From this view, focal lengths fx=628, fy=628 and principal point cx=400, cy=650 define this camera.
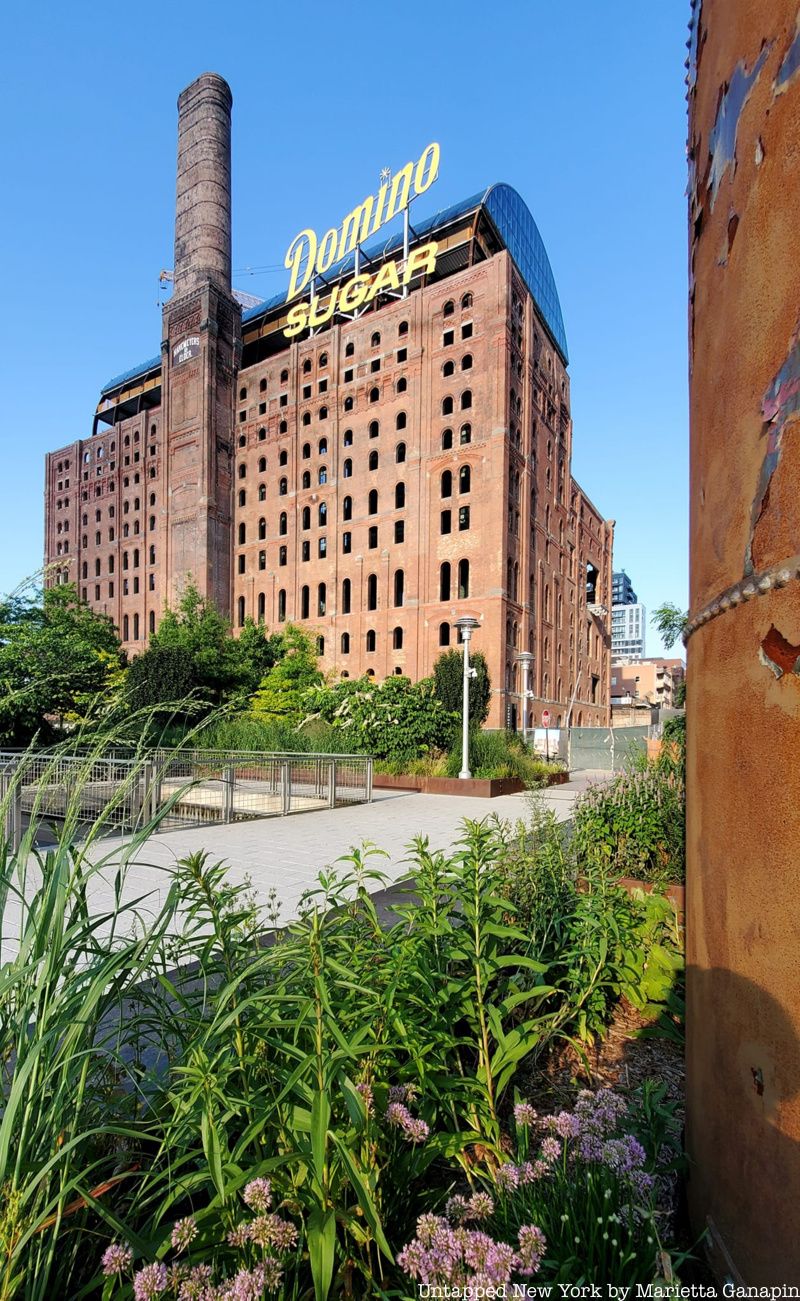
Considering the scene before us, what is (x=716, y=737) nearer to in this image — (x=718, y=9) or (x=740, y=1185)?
(x=740, y=1185)

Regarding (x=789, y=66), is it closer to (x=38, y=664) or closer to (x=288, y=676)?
(x=38, y=664)

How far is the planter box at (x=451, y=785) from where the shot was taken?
15039mm

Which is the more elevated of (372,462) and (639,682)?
(372,462)

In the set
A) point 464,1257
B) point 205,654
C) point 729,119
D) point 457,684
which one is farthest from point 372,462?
point 464,1257

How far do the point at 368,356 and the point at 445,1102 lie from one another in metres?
42.2

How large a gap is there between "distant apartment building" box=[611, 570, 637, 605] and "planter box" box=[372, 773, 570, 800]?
6946 inches

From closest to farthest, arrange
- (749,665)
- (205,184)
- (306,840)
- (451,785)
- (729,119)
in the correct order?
(749,665) < (729,119) < (306,840) < (451,785) < (205,184)

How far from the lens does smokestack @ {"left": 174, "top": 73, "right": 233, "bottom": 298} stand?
43000 millimetres

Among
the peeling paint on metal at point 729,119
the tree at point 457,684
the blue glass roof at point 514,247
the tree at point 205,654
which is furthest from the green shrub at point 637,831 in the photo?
the blue glass roof at point 514,247

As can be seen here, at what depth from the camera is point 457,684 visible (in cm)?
2825

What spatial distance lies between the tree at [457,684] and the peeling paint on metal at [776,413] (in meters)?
24.3

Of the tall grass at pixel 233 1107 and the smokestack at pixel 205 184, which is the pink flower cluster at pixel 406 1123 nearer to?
the tall grass at pixel 233 1107

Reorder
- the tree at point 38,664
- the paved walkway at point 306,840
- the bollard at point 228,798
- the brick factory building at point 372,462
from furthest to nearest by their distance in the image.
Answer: the brick factory building at point 372,462 < the tree at point 38,664 < the bollard at point 228,798 < the paved walkway at point 306,840

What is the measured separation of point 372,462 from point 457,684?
690 inches
